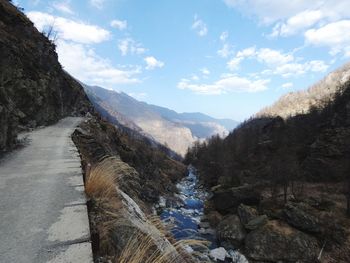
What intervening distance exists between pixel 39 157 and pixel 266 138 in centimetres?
8678

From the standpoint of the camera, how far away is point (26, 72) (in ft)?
90.5

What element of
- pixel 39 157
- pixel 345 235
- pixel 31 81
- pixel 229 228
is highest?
pixel 31 81

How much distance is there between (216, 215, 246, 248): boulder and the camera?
104 ft

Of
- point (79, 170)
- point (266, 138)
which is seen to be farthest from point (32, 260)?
point (266, 138)

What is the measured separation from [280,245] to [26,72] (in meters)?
28.0

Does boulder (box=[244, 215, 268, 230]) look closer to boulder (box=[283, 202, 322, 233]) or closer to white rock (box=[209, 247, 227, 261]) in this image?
boulder (box=[283, 202, 322, 233])

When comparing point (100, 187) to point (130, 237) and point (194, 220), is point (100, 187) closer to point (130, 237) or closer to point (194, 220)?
point (130, 237)

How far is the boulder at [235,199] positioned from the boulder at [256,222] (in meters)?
7.78

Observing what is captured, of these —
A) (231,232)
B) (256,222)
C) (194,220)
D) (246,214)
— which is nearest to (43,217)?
(231,232)

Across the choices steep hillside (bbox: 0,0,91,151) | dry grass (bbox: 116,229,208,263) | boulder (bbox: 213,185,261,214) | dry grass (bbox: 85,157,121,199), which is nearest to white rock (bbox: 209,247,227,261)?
boulder (bbox: 213,185,261,214)

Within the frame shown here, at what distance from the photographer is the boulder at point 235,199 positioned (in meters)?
42.6

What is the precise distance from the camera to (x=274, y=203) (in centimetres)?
3972

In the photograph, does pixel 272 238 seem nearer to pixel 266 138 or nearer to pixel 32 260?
pixel 32 260

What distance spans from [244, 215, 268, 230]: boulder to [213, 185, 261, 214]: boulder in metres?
7.78
